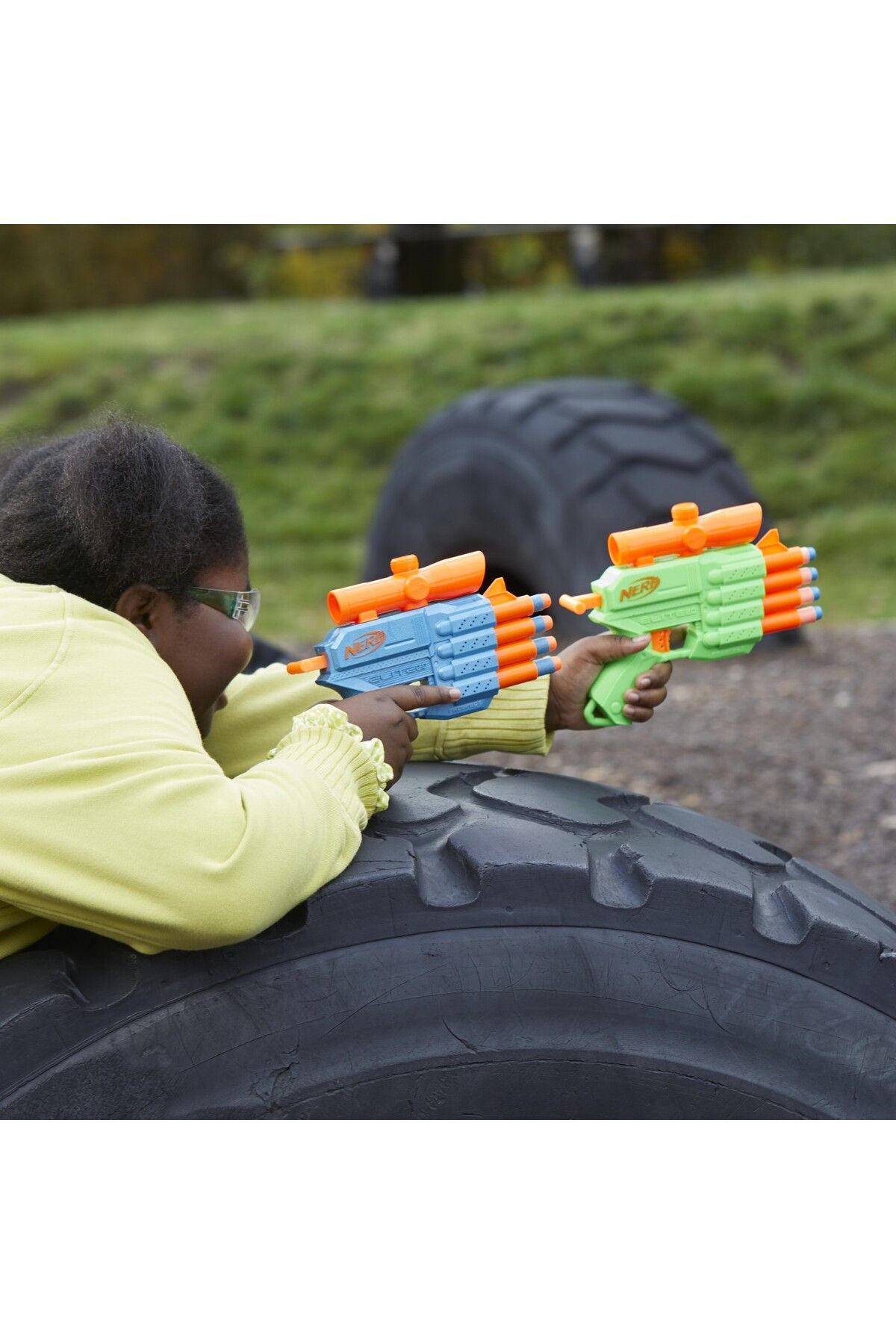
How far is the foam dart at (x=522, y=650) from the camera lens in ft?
6.44

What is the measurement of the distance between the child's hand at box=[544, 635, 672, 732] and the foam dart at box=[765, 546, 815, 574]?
0.69 feet

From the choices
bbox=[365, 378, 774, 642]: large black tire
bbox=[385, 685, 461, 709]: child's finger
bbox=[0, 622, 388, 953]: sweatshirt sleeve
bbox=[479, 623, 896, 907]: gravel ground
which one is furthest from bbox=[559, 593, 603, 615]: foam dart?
bbox=[365, 378, 774, 642]: large black tire

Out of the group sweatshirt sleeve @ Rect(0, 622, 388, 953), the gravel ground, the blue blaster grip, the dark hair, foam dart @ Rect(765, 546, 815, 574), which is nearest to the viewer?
sweatshirt sleeve @ Rect(0, 622, 388, 953)

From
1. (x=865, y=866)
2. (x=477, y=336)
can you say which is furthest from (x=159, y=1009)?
(x=477, y=336)

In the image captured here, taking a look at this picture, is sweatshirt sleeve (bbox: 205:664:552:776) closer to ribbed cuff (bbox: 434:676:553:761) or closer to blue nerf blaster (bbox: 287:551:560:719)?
ribbed cuff (bbox: 434:676:553:761)

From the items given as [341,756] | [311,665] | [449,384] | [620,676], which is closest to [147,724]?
[341,756]

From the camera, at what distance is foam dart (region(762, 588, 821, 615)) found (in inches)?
82.7

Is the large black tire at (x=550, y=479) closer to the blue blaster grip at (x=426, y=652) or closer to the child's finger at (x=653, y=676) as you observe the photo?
the child's finger at (x=653, y=676)

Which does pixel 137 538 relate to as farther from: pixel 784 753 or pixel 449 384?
pixel 449 384

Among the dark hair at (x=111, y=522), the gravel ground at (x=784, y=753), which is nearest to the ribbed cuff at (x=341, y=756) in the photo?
the dark hair at (x=111, y=522)

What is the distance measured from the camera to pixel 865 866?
131 inches

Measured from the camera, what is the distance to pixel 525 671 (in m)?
1.98

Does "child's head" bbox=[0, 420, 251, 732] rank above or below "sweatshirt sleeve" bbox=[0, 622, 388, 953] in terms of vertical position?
above

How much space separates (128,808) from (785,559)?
1.09 m
